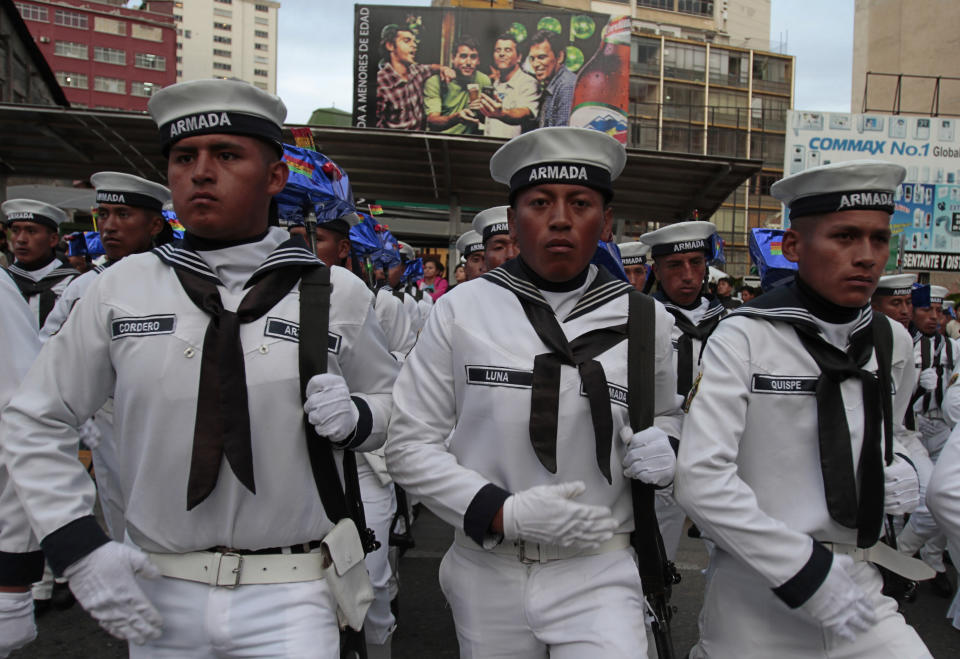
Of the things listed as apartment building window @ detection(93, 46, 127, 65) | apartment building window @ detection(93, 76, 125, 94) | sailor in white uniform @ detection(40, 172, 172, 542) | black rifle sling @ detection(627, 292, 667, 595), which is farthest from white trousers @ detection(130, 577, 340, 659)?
apartment building window @ detection(93, 46, 127, 65)

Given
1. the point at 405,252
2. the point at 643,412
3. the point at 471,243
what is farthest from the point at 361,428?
the point at 405,252

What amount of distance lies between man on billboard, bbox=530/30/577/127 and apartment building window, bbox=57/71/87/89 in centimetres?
9231

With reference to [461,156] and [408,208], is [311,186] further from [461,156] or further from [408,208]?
[408,208]

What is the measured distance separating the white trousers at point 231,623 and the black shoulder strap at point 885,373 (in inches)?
74.4

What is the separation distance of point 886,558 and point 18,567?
2.64 m

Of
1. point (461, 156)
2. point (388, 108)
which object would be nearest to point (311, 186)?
point (461, 156)

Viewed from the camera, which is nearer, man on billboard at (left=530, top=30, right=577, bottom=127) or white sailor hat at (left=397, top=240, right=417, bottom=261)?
white sailor hat at (left=397, top=240, right=417, bottom=261)

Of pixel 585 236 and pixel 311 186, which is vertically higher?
pixel 311 186

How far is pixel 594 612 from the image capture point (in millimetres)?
2396

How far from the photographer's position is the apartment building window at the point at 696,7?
283 feet

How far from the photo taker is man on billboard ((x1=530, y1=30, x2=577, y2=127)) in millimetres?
26781

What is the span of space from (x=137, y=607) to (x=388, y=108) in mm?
25996

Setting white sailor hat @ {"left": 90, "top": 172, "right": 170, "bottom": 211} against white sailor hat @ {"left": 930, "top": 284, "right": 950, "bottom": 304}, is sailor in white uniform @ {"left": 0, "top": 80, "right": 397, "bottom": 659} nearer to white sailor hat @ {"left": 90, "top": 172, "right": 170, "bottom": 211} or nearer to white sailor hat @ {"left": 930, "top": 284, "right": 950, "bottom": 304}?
white sailor hat @ {"left": 90, "top": 172, "right": 170, "bottom": 211}

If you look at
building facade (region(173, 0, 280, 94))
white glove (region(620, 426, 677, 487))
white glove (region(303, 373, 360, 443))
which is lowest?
white glove (region(620, 426, 677, 487))
